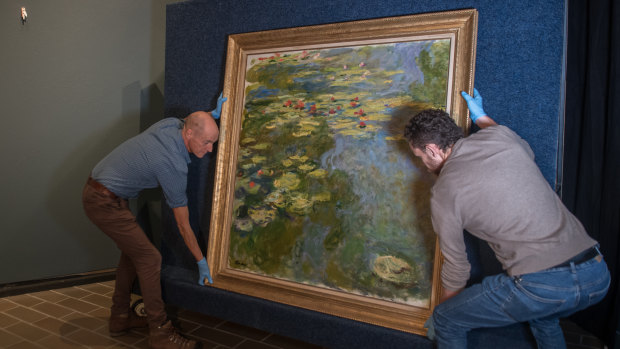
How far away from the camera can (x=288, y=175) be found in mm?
2377

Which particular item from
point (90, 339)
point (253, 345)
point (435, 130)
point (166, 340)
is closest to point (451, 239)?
point (435, 130)

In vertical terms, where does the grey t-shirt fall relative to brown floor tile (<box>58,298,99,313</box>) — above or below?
above

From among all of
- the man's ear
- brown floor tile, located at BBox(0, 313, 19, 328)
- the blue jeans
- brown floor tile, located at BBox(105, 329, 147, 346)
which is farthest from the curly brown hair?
brown floor tile, located at BBox(0, 313, 19, 328)

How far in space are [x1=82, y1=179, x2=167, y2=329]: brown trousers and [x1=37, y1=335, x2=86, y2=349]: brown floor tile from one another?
47 centimetres

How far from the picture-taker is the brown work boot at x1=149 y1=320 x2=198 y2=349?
2.26 meters

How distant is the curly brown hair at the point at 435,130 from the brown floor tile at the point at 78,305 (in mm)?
2557

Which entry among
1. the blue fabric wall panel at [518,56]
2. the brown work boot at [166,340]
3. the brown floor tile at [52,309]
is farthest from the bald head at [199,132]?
the brown floor tile at [52,309]

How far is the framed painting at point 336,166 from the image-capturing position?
2006 millimetres

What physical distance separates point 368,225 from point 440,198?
64 centimetres

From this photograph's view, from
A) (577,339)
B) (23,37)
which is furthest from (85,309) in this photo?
(577,339)

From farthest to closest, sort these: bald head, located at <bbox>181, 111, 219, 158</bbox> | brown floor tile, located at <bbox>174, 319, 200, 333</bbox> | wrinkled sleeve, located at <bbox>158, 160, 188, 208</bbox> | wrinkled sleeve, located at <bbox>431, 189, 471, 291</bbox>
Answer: brown floor tile, located at <bbox>174, 319, 200, 333</bbox>
bald head, located at <bbox>181, 111, 219, 158</bbox>
wrinkled sleeve, located at <bbox>158, 160, 188, 208</bbox>
wrinkled sleeve, located at <bbox>431, 189, 471, 291</bbox>

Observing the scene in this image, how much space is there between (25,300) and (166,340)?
1.42 m

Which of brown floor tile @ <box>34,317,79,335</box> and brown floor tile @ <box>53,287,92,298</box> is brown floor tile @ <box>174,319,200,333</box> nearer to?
brown floor tile @ <box>34,317,79,335</box>

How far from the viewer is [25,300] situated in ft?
9.52
